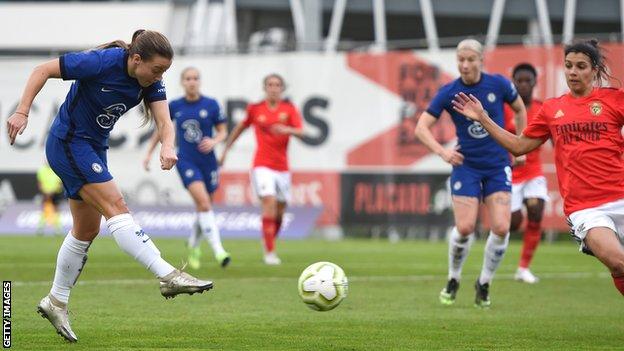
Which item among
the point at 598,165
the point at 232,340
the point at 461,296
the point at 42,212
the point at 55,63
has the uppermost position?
the point at 55,63

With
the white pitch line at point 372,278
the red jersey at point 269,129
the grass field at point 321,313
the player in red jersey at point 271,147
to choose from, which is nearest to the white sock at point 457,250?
the grass field at point 321,313

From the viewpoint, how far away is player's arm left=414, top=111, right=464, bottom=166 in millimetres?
11367

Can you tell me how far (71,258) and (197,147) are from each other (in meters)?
8.02

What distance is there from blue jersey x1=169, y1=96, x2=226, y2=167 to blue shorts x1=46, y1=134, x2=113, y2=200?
26.4ft

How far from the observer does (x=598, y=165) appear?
8.71 m

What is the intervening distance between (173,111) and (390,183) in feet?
30.9

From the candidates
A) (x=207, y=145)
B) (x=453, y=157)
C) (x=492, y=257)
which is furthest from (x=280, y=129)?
(x=453, y=157)

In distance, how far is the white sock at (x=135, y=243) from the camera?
8.37 metres

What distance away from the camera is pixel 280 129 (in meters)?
18.1

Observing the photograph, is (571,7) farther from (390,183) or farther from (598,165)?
(598,165)

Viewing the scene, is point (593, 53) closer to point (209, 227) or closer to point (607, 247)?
point (607, 247)

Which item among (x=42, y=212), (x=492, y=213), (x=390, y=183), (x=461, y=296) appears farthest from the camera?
(x=42, y=212)

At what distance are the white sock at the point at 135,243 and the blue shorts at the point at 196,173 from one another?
7.96m

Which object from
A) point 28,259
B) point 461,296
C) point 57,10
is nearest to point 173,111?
point 28,259
